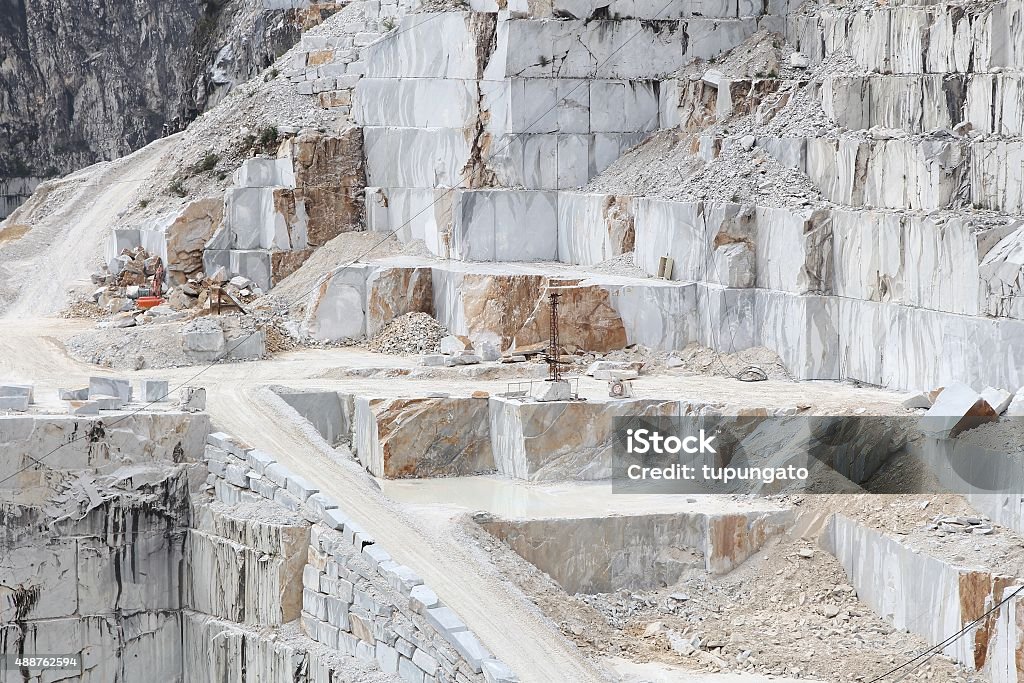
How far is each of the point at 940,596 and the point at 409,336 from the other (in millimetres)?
16162

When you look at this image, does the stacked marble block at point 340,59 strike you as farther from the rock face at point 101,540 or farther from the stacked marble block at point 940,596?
the stacked marble block at point 940,596

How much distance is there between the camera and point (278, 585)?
97.2ft

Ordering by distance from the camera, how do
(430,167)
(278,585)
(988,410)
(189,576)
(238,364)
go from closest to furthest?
(988,410) < (278,585) < (189,576) < (238,364) < (430,167)

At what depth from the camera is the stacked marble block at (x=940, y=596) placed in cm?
2453

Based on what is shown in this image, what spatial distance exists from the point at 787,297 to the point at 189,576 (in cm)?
1241

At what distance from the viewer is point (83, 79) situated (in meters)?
71.7

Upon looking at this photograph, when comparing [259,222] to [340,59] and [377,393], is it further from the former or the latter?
[377,393]

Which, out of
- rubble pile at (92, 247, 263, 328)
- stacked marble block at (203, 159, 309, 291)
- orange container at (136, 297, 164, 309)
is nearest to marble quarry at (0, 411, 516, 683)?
rubble pile at (92, 247, 263, 328)

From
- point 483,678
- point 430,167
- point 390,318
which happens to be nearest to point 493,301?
point 390,318

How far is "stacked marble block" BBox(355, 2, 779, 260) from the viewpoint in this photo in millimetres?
41250

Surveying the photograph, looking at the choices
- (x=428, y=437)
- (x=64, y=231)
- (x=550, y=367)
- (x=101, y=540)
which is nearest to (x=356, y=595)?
(x=428, y=437)

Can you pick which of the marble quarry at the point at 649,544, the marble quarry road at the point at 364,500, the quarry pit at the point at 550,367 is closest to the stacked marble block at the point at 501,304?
the quarry pit at the point at 550,367

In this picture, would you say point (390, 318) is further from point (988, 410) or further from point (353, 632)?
point (988, 410)

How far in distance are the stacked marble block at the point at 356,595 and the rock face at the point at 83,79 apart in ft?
137
